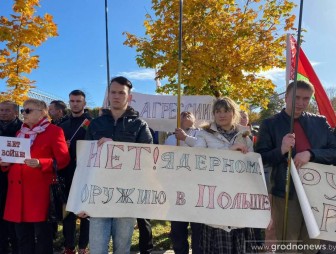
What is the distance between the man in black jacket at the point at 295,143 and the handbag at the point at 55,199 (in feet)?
6.58

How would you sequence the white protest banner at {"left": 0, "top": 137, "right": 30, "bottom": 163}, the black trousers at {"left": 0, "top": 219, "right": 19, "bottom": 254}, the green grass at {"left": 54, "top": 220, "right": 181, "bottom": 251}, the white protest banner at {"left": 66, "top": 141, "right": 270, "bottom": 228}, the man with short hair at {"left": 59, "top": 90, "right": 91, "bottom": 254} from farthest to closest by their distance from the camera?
the green grass at {"left": 54, "top": 220, "right": 181, "bottom": 251} → the man with short hair at {"left": 59, "top": 90, "right": 91, "bottom": 254} → the black trousers at {"left": 0, "top": 219, "right": 19, "bottom": 254} → the white protest banner at {"left": 0, "top": 137, "right": 30, "bottom": 163} → the white protest banner at {"left": 66, "top": 141, "right": 270, "bottom": 228}

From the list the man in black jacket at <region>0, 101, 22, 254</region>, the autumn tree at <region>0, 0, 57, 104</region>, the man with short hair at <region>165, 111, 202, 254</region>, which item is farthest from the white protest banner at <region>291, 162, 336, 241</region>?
the autumn tree at <region>0, 0, 57, 104</region>

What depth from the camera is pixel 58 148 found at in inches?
140

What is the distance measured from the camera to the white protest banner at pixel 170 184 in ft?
9.82

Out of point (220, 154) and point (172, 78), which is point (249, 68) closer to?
point (172, 78)

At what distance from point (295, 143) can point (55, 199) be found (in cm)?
239

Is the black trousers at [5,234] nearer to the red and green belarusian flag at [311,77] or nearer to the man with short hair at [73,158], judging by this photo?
the man with short hair at [73,158]

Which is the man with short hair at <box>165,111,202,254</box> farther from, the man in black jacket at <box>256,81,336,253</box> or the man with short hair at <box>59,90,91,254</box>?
the man with short hair at <box>59,90,91,254</box>

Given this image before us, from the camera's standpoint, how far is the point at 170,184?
3.08 m

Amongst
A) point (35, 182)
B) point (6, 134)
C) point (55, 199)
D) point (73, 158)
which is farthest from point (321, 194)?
point (6, 134)

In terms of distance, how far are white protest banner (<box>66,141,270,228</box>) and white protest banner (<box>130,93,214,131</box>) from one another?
2620mm

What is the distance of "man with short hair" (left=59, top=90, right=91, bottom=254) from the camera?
4.30 m

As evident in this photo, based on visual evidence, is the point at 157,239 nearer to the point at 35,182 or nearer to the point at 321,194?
the point at 35,182

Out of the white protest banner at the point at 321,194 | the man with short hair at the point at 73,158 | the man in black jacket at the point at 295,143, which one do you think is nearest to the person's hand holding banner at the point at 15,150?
the man with short hair at the point at 73,158
